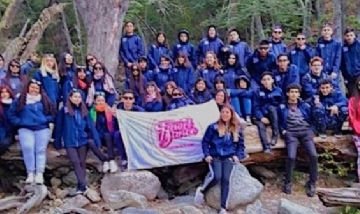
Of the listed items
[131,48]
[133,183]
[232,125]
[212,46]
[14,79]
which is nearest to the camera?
[232,125]

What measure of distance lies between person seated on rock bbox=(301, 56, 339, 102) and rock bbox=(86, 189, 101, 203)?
3481 millimetres

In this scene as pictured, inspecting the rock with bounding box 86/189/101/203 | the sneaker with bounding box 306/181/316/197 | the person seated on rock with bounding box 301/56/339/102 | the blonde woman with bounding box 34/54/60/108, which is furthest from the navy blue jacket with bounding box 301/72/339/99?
the blonde woman with bounding box 34/54/60/108

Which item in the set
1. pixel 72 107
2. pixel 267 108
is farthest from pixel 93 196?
pixel 267 108

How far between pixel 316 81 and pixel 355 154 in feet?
4.17

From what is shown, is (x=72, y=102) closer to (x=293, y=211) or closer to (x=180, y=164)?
(x=180, y=164)

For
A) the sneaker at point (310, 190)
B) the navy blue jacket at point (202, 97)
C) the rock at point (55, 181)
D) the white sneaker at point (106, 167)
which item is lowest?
the sneaker at point (310, 190)

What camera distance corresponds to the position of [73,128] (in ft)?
26.5

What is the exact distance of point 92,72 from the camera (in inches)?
354

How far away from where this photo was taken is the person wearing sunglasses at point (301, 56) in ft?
31.2

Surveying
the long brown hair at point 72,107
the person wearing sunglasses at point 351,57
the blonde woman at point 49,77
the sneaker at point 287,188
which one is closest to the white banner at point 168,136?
the long brown hair at point 72,107

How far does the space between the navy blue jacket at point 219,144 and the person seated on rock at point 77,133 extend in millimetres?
1613

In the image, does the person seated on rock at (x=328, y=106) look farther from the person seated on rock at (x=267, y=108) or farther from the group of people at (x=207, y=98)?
the person seated on rock at (x=267, y=108)

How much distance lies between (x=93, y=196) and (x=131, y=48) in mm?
3414

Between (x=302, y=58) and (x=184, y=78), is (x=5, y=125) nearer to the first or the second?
(x=184, y=78)
